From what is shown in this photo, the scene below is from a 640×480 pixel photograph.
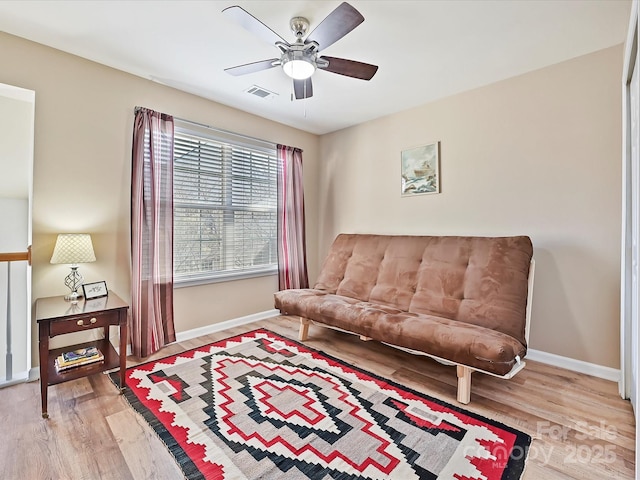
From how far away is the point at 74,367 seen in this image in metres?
1.94

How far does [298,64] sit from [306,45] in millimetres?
124

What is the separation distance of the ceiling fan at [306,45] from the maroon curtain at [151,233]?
3.36 ft

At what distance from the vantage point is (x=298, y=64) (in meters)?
2.01

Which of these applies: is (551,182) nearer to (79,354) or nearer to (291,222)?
(291,222)

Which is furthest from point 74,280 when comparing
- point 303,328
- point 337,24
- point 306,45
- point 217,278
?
point 337,24

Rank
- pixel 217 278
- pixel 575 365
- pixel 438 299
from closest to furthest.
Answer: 1. pixel 575 365
2. pixel 438 299
3. pixel 217 278

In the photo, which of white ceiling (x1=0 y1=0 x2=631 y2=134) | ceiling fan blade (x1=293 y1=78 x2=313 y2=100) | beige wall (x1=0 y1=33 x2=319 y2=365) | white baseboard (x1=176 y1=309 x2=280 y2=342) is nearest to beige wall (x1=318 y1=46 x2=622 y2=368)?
white ceiling (x1=0 y1=0 x2=631 y2=134)

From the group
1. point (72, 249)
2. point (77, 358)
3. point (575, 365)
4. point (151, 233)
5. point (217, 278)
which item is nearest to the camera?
point (77, 358)

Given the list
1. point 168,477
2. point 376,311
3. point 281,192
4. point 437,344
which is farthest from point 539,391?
point 281,192

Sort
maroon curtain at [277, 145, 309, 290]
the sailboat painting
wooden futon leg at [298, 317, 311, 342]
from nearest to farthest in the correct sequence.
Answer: wooden futon leg at [298, 317, 311, 342] → the sailboat painting → maroon curtain at [277, 145, 309, 290]

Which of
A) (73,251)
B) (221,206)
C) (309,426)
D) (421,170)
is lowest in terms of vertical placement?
(309,426)

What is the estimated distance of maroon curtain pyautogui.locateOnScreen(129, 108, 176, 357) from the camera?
2.55 m

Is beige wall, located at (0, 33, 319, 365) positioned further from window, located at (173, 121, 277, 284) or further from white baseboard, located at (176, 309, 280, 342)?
window, located at (173, 121, 277, 284)

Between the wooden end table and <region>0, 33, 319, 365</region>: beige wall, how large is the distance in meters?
0.35
